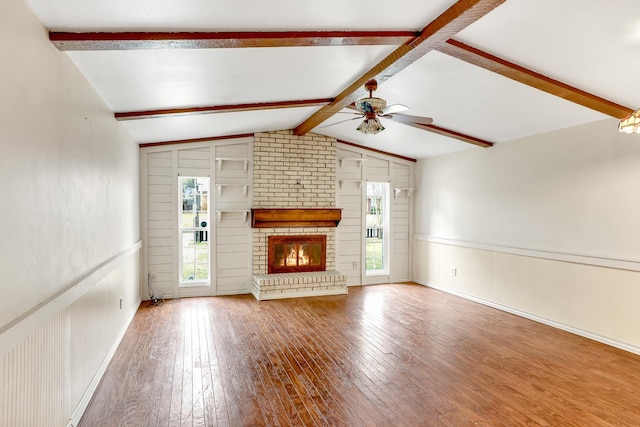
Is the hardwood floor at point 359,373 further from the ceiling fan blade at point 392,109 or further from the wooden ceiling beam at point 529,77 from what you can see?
the wooden ceiling beam at point 529,77

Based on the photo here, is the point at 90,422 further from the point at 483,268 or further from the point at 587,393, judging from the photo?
the point at 483,268

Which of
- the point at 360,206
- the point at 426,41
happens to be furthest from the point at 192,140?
the point at 426,41

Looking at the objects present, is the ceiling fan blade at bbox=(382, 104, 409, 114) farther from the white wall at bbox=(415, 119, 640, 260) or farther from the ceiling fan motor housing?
the white wall at bbox=(415, 119, 640, 260)

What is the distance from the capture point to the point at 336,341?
4.23 metres

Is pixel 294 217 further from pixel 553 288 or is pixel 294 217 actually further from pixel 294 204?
pixel 553 288

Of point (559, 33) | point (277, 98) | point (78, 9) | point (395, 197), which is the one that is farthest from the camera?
point (395, 197)

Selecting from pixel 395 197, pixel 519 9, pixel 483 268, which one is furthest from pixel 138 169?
pixel 483 268

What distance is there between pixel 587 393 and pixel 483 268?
301 cm

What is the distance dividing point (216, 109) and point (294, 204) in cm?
274

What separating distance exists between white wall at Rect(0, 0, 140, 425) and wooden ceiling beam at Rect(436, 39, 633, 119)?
283cm

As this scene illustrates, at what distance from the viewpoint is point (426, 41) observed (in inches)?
113

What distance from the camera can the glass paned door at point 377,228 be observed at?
7492 mm

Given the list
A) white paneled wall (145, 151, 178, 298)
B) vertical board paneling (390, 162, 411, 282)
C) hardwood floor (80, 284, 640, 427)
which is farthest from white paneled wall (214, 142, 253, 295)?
vertical board paneling (390, 162, 411, 282)

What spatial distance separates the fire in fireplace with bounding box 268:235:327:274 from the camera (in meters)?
6.64
